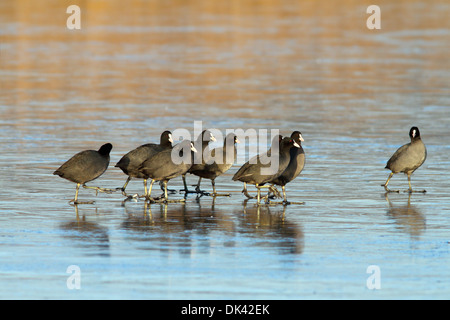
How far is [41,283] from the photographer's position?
33.4ft

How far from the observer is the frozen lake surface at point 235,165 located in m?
10.6

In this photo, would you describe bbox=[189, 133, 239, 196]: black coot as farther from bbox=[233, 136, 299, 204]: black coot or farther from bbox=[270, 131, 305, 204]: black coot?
bbox=[270, 131, 305, 204]: black coot

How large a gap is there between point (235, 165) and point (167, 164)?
4.18m

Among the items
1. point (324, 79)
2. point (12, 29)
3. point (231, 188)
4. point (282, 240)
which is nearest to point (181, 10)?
point (12, 29)

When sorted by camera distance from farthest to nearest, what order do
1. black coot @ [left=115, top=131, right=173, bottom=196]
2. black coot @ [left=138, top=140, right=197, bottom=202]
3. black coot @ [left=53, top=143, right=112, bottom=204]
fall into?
black coot @ [left=115, top=131, right=173, bottom=196]
black coot @ [left=138, top=140, right=197, bottom=202]
black coot @ [left=53, top=143, right=112, bottom=204]

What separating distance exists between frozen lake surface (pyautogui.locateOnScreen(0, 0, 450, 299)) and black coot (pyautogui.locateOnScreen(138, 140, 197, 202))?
0.50 m

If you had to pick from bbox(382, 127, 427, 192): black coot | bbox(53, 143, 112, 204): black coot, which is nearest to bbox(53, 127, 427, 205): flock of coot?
bbox(53, 143, 112, 204): black coot

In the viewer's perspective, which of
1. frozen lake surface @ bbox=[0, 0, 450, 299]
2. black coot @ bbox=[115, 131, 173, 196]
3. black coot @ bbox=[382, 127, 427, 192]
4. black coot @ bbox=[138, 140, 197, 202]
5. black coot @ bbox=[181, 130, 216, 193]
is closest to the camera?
frozen lake surface @ bbox=[0, 0, 450, 299]

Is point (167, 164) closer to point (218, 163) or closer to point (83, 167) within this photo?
point (218, 163)

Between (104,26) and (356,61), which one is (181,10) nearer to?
(104,26)

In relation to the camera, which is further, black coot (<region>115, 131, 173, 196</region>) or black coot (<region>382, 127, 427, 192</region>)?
black coot (<region>382, 127, 427, 192</region>)

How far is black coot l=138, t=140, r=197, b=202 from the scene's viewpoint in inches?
588

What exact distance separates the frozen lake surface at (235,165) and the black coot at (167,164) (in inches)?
19.6

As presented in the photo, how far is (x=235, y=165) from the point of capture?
1897 centimetres
